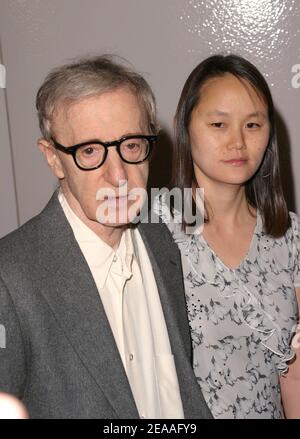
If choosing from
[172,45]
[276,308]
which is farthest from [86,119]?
[172,45]

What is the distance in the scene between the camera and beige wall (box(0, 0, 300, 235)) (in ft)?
6.69

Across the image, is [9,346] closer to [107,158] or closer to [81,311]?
[81,311]

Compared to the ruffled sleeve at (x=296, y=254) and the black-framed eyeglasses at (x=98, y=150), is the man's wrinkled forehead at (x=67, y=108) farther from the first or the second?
the ruffled sleeve at (x=296, y=254)

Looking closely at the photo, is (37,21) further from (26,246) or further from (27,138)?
(26,246)

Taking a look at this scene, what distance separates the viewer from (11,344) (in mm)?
1086

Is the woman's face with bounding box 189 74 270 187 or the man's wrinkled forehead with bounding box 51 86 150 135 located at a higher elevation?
the man's wrinkled forehead with bounding box 51 86 150 135

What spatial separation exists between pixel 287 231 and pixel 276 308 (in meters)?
0.20

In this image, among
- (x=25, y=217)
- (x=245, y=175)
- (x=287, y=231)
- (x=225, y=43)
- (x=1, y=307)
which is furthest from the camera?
(x=25, y=217)

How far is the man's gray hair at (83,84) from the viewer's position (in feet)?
3.81

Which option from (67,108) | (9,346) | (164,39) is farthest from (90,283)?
(164,39)

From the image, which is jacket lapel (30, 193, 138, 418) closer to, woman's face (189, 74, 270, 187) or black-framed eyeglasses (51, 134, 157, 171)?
black-framed eyeglasses (51, 134, 157, 171)

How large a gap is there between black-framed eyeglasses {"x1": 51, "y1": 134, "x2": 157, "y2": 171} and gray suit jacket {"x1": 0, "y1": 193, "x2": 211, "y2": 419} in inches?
4.4

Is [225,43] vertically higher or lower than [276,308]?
higher

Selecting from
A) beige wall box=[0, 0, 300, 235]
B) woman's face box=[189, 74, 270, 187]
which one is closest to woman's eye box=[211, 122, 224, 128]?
woman's face box=[189, 74, 270, 187]
